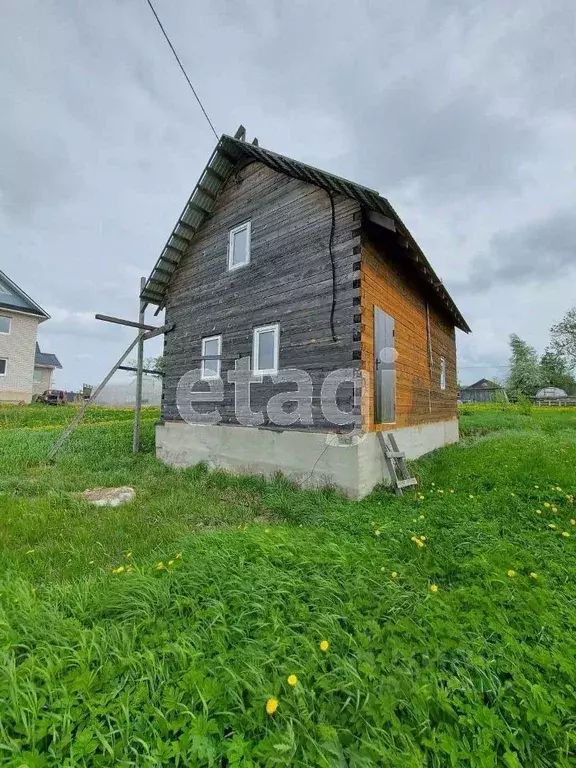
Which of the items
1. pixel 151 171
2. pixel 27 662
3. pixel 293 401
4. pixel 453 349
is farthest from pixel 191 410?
pixel 453 349

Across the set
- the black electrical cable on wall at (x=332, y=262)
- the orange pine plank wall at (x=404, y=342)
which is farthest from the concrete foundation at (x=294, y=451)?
the black electrical cable on wall at (x=332, y=262)

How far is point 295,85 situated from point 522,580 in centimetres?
1009

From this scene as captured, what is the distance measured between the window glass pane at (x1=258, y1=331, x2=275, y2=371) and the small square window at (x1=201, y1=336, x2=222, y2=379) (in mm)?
1316

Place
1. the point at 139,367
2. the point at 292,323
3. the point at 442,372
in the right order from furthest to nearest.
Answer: the point at 442,372 < the point at 139,367 < the point at 292,323

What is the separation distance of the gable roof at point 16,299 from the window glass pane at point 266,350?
90.1 feet

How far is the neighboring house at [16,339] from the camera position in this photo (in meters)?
26.4

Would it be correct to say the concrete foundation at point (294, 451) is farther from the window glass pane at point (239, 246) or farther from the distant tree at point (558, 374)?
the distant tree at point (558, 374)

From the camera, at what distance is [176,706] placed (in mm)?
1897

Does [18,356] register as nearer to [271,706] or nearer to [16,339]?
[16,339]

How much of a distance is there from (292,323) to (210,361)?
9.64 ft

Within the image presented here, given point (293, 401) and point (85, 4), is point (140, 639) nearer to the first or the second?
point (293, 401)

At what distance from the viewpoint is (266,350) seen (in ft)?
27.8

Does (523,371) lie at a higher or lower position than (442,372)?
higher

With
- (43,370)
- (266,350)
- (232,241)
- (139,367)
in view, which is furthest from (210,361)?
(43,370)
